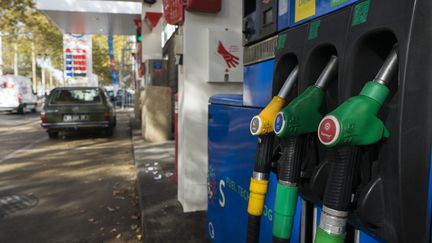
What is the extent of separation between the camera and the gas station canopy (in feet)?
44.3

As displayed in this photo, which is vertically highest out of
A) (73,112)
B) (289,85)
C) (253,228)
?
(289,85)

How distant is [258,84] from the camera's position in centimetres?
190

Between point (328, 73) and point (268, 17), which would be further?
point (268, 17)

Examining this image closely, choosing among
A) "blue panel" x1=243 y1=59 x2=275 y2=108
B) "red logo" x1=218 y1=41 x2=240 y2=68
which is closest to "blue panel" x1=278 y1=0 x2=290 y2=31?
"blue panel" x1=243 y1=59 x2=275 y2=108

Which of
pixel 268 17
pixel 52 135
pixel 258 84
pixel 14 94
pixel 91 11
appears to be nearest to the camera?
pixel 268 17

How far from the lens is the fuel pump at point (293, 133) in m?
1.25

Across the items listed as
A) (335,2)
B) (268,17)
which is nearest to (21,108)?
(268,17)

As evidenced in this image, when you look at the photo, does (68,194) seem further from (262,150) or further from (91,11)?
(91,11)

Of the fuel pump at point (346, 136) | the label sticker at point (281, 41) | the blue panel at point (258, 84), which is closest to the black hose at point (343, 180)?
the fuel pump at point (346, 136)

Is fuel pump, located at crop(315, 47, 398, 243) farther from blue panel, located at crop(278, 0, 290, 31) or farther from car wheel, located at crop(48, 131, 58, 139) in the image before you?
car wheel, located at crop(48, 131, 58, 139)

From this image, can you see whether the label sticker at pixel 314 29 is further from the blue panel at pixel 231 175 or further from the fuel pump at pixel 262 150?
the blue panel at pixel 231 175

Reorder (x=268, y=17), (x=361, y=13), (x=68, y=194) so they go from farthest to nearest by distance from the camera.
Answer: (x=68, y=194)
(x=268, y=17)
(x=361, y=13)

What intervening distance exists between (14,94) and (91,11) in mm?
10442

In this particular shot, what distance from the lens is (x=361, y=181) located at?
1112 millimetres
